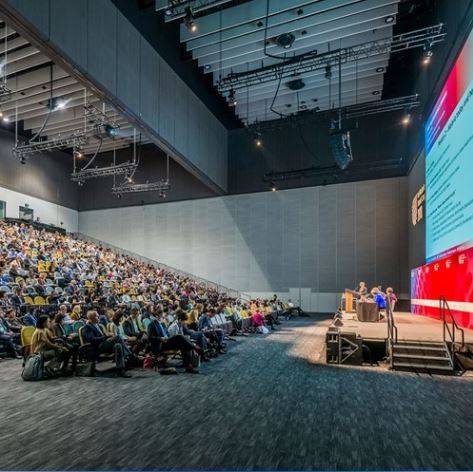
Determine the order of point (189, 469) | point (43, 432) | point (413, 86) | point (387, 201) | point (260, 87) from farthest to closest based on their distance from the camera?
point (387, 201) < point (260, 87) < point (413, 86) < point (43, 432) < point (189, 469)

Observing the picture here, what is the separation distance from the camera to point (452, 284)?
27.0 feet

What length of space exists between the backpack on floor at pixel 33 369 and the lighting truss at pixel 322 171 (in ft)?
48.4

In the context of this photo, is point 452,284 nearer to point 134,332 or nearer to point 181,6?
point 134,332

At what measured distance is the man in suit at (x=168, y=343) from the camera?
6.02 meters

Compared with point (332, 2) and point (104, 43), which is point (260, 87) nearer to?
point (332, 2)

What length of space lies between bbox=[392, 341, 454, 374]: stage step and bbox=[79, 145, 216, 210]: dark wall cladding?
15.5 metres

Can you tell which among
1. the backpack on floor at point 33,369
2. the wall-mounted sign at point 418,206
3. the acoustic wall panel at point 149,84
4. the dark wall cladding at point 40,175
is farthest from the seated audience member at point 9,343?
the dark wall cladding at point 40,175

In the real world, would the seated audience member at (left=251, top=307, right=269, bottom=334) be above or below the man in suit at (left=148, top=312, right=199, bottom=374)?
below

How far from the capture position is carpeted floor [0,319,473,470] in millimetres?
2928

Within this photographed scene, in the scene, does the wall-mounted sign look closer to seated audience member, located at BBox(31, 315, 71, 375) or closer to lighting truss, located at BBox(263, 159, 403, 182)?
lighting truss, located at BBox(263, 159, 403, 182)

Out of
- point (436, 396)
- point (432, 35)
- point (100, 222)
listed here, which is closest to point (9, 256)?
point (100, 222)

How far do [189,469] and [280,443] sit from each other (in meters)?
0.89

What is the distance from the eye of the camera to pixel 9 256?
1287 centimetres

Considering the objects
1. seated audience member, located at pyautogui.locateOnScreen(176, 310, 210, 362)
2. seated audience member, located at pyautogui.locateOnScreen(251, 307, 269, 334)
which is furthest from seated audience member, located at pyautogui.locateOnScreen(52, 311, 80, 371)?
seated audience member, located at pyautogui.locateOnScreen(251, 307, 269, 334)
